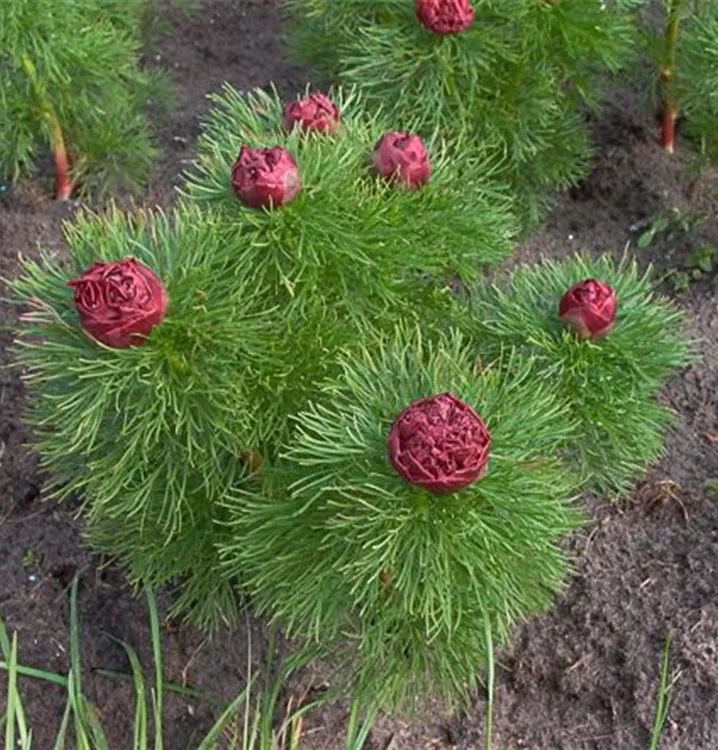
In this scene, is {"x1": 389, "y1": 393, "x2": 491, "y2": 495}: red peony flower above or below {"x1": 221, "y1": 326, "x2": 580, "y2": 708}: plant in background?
above

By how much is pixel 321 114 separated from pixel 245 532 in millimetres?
575

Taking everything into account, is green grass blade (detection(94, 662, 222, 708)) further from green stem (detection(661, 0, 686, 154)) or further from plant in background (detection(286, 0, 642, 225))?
green stem (detection(661, 0, 686, 154))

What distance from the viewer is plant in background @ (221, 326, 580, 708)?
51.8 inches

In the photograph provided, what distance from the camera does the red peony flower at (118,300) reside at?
1315 mm

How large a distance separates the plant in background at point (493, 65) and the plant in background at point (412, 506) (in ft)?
2.45

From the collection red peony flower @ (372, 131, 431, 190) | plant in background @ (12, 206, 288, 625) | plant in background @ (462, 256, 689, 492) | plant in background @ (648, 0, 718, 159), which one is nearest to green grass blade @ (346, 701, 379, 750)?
plant in background @ (12, 206, 288, 625)

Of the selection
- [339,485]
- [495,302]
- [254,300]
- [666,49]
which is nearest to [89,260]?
[254,300]

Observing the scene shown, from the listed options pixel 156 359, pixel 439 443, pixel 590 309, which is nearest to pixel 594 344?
pixel 590 309

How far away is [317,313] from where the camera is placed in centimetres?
152

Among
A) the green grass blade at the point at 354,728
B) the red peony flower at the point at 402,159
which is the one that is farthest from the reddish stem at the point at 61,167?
the green grass blade at the point at 354,728

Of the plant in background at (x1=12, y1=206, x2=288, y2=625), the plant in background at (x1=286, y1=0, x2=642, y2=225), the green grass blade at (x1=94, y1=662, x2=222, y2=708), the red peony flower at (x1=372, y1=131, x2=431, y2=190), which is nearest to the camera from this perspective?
the plant in background at (x1=12, y1=206, x2=288, y2=625)

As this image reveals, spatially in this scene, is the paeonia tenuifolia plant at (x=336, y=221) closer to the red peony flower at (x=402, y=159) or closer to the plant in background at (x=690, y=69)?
the red peony flower at (x=402, y=159)

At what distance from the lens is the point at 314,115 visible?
162cm

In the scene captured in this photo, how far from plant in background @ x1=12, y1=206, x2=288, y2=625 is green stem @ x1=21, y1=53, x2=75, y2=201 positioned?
1.01 m
